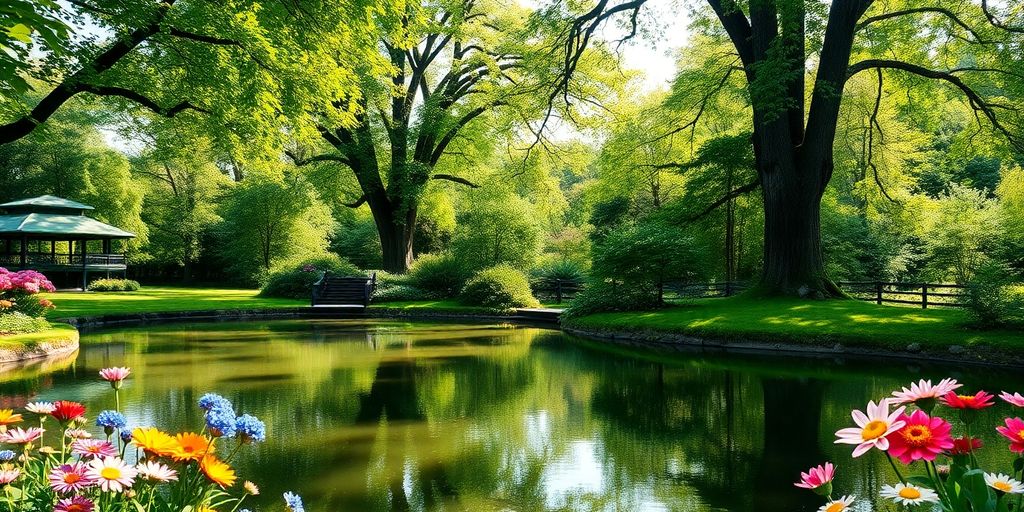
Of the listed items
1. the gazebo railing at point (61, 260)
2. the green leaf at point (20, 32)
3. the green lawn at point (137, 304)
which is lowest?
the green lawn at point (137, 304)

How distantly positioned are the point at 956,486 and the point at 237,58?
577 inches

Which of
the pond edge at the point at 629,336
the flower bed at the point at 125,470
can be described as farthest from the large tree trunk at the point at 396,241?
the flower bed at the point at 125,470

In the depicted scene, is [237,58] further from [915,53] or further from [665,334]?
[915,53]

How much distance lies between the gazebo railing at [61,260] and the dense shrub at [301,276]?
9787mm

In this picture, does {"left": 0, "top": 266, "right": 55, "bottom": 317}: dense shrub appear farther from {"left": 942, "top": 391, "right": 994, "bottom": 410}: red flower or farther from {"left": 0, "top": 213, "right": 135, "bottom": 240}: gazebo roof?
{"left": 0, "top": 213, "right": 135, "bottom": 240}: gazebo roof

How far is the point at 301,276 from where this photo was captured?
27203 millimetres

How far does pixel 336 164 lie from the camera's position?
27516mm

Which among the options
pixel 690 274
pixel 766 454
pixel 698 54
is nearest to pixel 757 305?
pixel 690 274

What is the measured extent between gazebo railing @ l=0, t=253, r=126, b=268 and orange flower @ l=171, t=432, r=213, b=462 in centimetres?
3316

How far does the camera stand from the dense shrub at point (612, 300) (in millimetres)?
18438

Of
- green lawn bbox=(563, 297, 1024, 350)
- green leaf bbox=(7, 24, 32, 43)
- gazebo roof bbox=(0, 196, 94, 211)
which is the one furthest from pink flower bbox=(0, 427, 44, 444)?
gazebo roof bbox=(0, 196, 94, 211)

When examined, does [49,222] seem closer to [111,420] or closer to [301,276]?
[301,276]

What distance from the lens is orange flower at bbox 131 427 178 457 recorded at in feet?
Result: 6.47

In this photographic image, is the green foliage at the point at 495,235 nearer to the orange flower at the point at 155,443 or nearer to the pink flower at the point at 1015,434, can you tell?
the orange flower at the point at 155,443
